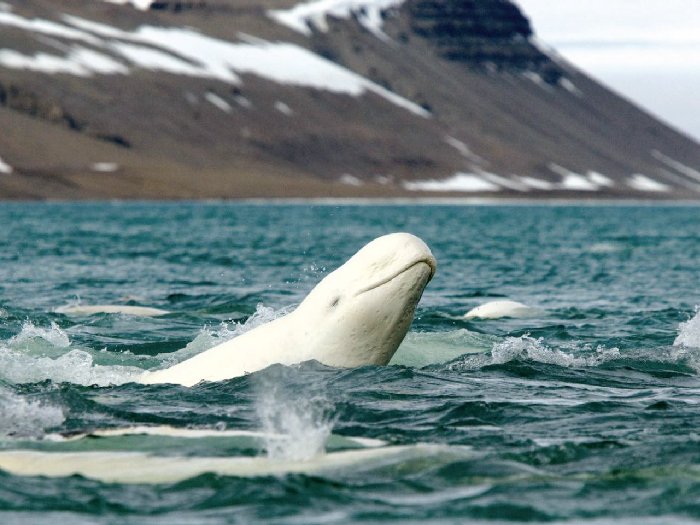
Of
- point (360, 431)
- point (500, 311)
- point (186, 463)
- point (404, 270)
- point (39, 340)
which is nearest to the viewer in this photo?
point (186, 463)

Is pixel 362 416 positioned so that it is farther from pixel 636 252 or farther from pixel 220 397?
pixel 636 252

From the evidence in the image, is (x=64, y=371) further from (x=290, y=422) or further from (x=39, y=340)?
(x=290, y=422)

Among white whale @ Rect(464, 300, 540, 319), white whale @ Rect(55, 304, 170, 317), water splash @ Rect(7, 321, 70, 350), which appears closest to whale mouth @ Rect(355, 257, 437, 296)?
water splash @ Rect(7, 321, 70, 350)

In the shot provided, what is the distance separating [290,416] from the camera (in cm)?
1084

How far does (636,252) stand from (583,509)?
4782 centimetres

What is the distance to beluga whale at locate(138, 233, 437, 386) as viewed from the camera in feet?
39.5

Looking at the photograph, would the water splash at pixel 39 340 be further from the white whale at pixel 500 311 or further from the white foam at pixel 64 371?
the white whale at pixel 500 311

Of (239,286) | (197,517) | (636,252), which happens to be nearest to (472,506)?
(197,517)

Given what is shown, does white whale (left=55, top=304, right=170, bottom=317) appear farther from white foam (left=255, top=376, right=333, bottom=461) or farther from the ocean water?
white foam (left=255, top=376, right=333, bottom=461)

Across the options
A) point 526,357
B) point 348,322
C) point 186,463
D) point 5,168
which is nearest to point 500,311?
point 526,357

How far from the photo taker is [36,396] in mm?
12562

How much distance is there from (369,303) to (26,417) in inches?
118

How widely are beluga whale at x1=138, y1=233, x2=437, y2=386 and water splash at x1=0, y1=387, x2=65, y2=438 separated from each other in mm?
1668

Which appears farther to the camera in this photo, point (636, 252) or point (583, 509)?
point (636, 252)
